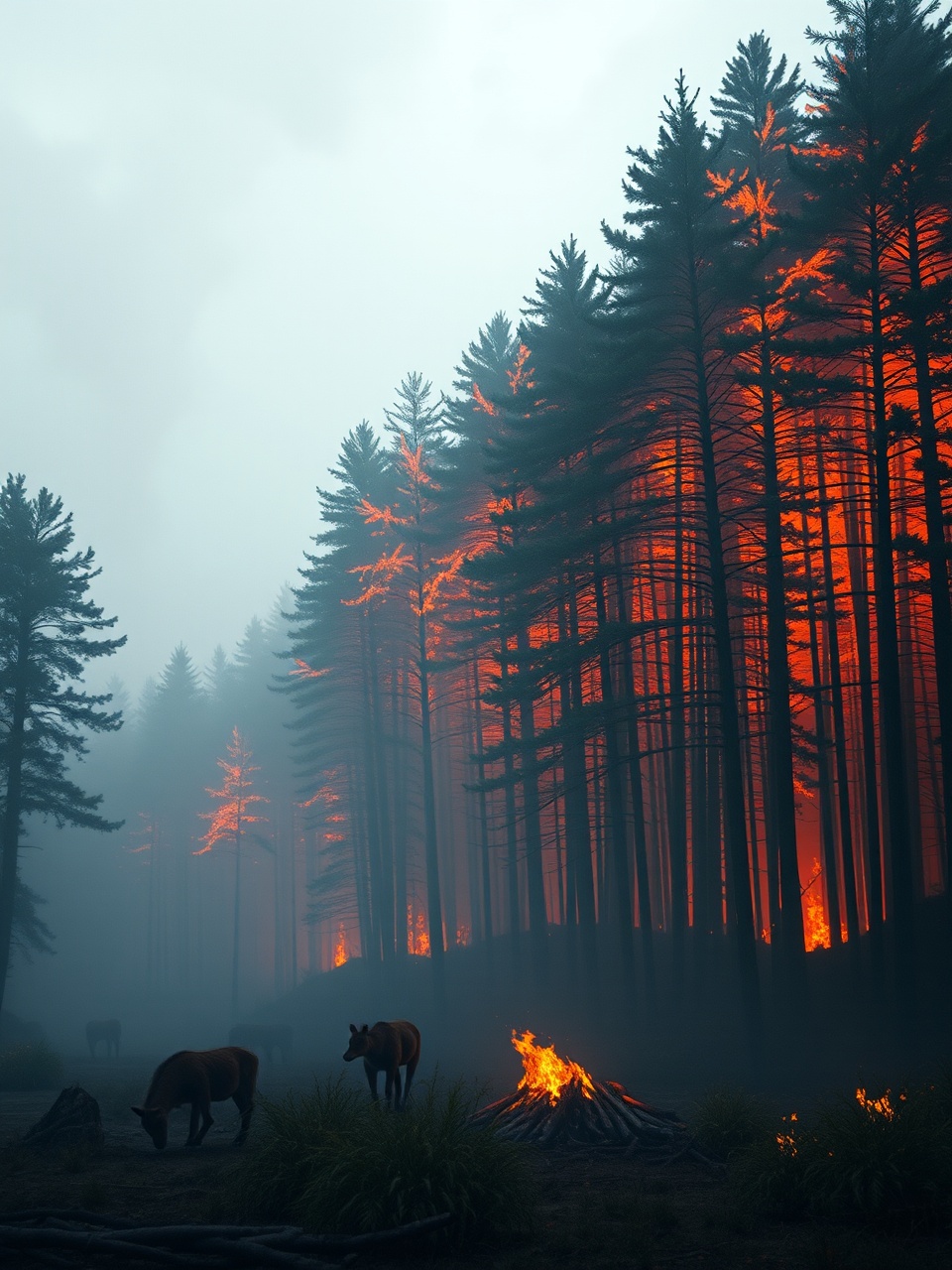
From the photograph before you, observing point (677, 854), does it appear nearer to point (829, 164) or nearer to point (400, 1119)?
point (829, 164)

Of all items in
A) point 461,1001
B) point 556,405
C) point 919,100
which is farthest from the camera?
point 461,1001

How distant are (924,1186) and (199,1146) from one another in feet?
28.3

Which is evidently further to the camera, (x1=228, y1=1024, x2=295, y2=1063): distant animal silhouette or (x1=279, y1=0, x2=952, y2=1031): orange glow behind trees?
(x1=228, y1=1024, x2=295, y2=1063): distant animal silhouette

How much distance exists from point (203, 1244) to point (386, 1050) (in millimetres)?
5697

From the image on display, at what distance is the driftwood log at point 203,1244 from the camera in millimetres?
7105

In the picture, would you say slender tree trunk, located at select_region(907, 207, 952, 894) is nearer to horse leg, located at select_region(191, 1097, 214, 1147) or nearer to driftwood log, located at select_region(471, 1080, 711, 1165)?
driftwood log, located at select_region(471, 1080, 711, 1165)

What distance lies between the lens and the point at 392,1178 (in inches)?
310

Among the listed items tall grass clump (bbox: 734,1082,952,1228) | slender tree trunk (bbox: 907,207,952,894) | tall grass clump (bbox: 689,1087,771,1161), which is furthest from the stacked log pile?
slender tree trunk (bbox: 907,207,952,894)

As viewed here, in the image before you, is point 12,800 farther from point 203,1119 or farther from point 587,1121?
point 587,1121

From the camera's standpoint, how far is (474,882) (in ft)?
150

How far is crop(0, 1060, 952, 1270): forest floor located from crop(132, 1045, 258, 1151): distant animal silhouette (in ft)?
1.18

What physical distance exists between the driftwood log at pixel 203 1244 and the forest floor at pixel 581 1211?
158mm

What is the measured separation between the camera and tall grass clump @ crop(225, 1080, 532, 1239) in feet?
25.3

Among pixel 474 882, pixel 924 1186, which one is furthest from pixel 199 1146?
pixel 474 882
